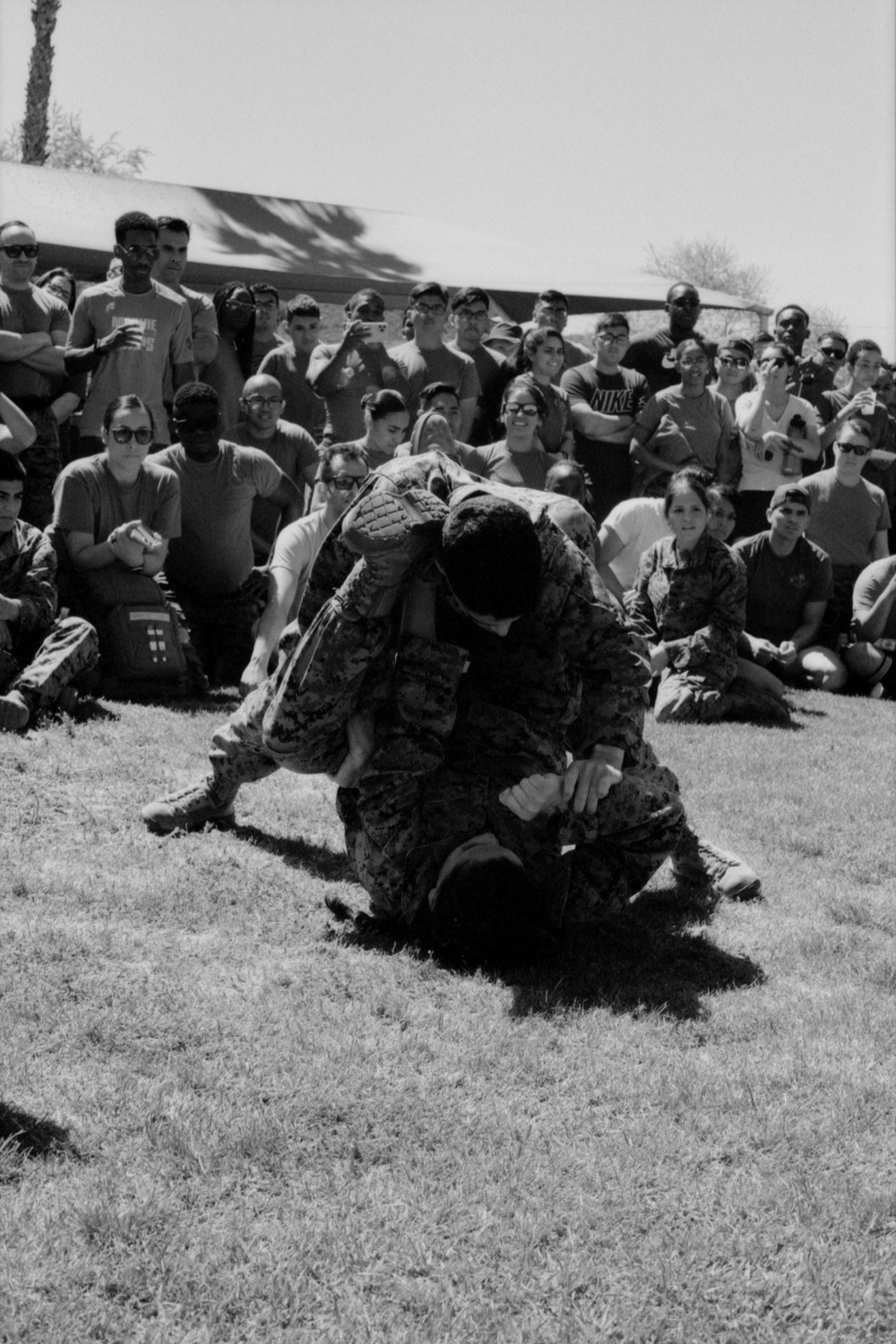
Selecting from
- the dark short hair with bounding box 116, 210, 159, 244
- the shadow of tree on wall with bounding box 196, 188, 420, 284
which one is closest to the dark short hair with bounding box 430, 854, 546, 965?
the dark short hair with bounding box 116, 210, 159, 244

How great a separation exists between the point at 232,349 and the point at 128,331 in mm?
1307

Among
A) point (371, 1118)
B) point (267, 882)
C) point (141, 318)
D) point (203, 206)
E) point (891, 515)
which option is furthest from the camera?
point (203, 206)

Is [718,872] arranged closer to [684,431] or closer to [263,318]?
[684,431]

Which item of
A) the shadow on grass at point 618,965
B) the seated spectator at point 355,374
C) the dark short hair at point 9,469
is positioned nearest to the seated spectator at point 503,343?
the seated spectator at point 355,374

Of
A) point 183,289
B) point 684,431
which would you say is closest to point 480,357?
point 684,431

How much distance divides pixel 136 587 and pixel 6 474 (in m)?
0.96

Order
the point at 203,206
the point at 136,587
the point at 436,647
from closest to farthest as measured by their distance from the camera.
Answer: the point at 436,647 → the point at 136,587 → the point at 203,206

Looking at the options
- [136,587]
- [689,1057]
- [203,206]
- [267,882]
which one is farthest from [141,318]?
[203,206]

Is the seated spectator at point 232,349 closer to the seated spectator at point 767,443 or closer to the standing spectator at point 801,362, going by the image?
the seated spectator at point 767,443

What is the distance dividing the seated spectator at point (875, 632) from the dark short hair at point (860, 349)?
237cm

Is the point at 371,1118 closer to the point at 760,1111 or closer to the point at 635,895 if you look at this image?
the point at 760,1111

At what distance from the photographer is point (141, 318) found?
8.48 metres

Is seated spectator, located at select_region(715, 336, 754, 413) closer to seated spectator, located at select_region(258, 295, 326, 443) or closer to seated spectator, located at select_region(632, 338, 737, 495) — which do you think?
seated spectator, located at select_region(632, 338, 737, 495)

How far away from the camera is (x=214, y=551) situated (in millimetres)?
8133
